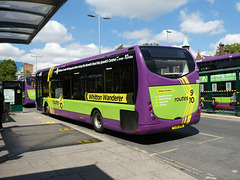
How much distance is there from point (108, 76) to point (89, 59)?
1.78 meters

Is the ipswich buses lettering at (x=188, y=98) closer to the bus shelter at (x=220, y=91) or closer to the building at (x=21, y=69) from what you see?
the bus shelter at (x=220, y=91)

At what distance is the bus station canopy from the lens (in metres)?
5.63

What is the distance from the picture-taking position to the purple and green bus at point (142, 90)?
6.28 m

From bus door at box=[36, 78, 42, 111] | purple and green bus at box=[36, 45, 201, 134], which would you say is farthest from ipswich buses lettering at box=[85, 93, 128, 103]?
bus door at box=[36, 78, 42, 111]

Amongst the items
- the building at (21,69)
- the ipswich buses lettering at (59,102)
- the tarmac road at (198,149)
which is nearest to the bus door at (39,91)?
the ipswich buses lettering at (59,102)

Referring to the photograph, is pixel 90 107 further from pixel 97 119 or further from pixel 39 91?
pixel 39 91

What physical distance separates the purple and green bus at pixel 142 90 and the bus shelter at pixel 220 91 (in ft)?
26.5

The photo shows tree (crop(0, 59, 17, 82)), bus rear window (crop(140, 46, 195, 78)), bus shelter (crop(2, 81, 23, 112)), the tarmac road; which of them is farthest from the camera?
tree (crop(0, 59, 17, 82))

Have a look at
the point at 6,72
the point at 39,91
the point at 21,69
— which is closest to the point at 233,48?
the point at 39,91

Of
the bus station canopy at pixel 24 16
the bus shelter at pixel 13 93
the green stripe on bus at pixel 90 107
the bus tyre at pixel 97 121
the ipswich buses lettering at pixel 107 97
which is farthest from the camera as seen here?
the bus shelter at pixel 13 93

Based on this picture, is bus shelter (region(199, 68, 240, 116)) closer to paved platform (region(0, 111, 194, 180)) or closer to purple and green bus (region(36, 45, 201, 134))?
purple and green bus (region(36, 45, 201, 134))

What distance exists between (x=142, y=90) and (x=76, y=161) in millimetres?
2640

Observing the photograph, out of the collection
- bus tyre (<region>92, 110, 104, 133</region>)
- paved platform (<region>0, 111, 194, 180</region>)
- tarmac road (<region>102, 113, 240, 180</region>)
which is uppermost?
bus tyre (<region>92, 110, 104, 133</region>)

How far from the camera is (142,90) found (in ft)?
20.4
